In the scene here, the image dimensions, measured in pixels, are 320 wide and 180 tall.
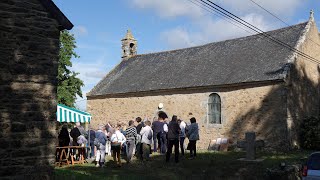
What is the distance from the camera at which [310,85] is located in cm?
2327

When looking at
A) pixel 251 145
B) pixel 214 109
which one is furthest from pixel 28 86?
pixel 214 109

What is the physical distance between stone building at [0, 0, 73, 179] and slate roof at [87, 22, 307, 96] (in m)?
13.8

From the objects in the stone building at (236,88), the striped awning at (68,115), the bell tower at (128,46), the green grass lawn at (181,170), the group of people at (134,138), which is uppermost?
the bell tower at (128,46)

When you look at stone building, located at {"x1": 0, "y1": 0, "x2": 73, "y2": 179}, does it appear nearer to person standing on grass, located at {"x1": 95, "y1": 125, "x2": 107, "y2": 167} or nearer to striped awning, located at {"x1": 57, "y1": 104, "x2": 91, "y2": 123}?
person standing on grass, located at {"x1": 95, "y1": 125, "x2": 107, "y2": 167}

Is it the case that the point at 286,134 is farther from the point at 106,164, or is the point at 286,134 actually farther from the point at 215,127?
the point at 106,164

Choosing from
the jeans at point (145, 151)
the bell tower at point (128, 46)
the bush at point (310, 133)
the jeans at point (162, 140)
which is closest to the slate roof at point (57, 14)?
the jeans at point (145, 151)

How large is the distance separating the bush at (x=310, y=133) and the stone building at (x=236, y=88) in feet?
1.78

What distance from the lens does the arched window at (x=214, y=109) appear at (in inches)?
901

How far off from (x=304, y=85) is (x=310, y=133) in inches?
127

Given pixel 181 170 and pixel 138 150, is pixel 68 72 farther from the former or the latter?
pixel 181 170

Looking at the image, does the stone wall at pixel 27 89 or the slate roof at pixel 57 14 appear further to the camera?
the slate roof at pixel 57 14

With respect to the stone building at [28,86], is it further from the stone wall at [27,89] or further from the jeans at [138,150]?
the jeans at [138,150]

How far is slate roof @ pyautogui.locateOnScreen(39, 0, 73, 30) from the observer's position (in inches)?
397

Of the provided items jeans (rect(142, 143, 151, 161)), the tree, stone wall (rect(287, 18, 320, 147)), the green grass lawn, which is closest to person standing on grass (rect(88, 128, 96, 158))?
the green grass lawn
